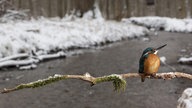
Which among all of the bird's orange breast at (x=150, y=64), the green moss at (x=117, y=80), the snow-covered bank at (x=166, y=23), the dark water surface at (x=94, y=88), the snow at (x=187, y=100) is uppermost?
the bird's orange breast at (x=150, y=64)

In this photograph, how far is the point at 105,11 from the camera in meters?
23.7

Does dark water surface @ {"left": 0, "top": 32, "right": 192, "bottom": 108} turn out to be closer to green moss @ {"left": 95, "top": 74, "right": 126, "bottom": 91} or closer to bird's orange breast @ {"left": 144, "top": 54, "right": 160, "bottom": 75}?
bird's orange breast @ {"left": 144, "top": 54, "right": 160, "bottom": 75}

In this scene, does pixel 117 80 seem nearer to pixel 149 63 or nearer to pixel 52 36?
pixel 149 63

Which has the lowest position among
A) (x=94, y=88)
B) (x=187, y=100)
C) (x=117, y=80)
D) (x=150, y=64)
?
(x=94, y=88)

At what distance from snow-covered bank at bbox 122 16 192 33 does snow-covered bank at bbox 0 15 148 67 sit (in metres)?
1.95

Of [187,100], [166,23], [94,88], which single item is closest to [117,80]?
[187,100]

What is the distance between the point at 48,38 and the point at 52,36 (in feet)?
1.41

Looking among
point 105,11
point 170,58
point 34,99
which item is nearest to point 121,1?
point 105,11

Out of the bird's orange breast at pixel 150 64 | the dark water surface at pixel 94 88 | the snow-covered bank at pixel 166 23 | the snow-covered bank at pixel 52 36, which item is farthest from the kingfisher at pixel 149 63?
the snow-covered bank at pixel 166 23

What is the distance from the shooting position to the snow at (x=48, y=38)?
496 inches

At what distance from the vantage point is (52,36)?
15547 mm

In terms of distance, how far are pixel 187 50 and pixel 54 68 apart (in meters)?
5.09

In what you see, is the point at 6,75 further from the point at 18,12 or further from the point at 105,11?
the point at 105,11

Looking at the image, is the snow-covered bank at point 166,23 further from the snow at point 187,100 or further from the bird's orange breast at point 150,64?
the bird's orange breast at point 150,64
